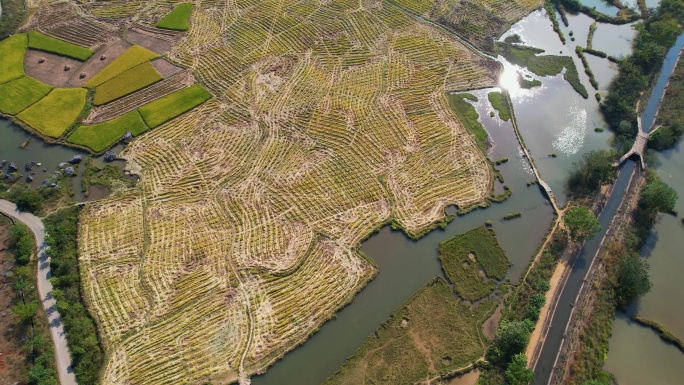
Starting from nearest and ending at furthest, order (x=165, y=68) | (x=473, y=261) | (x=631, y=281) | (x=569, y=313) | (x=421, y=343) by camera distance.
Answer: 1. (x=421, y=343)
2. (x=569, y=313)
3. (x=631, y=281)
4. (x=473, y=261)
5. (x=165, y=68)

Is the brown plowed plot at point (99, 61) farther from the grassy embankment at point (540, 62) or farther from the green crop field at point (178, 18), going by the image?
the grassy embankment at point (540, 62)

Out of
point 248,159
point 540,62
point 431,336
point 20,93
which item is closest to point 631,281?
point 431,336

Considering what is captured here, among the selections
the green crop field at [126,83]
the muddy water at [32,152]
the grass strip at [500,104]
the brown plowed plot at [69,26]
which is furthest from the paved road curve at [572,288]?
the brown plowed plot at [69,26]

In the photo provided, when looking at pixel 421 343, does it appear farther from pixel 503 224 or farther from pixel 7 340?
pixel 7 340

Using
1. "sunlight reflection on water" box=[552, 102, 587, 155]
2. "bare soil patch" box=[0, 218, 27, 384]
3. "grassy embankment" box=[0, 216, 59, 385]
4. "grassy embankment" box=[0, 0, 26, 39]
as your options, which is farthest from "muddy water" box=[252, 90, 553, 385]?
"grassy embankment" box=[0, 0, 26, 39]

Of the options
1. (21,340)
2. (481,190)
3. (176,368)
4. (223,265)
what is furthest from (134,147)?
(481,190)

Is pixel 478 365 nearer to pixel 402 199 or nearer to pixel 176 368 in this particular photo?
pixel 402 199

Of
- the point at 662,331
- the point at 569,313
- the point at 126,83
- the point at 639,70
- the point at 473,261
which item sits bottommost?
the point at 662,331
